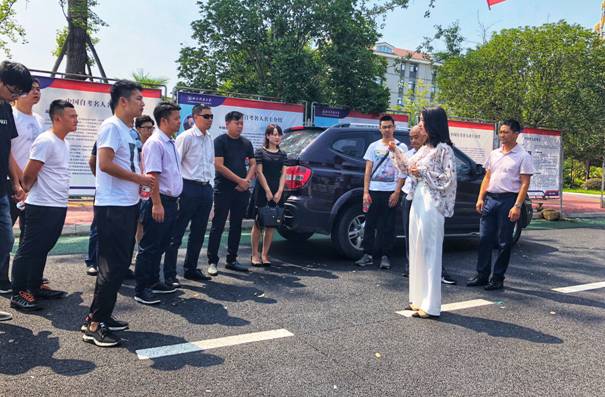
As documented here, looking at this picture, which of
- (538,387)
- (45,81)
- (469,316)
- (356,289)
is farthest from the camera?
(45,81)

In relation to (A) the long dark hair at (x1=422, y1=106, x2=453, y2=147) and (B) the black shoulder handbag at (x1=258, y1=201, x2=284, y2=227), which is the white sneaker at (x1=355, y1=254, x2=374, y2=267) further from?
(A) the long dark hair at (x1=422, y1=106, x2=453, y2=147)

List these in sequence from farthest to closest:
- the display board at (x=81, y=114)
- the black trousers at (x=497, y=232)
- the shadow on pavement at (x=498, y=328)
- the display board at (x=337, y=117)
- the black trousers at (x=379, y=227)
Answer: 1. the display board at (x=337, y=117)
2. the display board at (x=81, y=114)
3. the black trousers at (x=379, y=227)
4. the black trousers at (x=497, y=232)
5. the shadow on pavement at (x=498, y=328)

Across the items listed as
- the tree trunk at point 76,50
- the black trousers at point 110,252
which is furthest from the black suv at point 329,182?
the tree trunk at point 76,50

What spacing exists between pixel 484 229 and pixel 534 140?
801 centimetres

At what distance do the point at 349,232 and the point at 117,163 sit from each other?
370 cm

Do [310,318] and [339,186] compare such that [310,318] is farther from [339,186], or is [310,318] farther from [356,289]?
[339,186]

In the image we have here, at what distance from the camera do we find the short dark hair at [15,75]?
3510mm

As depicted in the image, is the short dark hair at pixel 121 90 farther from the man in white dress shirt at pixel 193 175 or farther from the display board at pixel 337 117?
the display board at pixel 337 117

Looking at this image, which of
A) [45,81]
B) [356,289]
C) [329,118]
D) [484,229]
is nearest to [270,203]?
[356,289]

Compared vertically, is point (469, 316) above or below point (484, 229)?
below

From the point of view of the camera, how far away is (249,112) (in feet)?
31.7

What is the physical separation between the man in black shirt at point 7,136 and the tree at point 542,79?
44.6ft

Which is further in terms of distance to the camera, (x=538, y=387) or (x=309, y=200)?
(x=309, y=200)

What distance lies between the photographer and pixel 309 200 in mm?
6172
